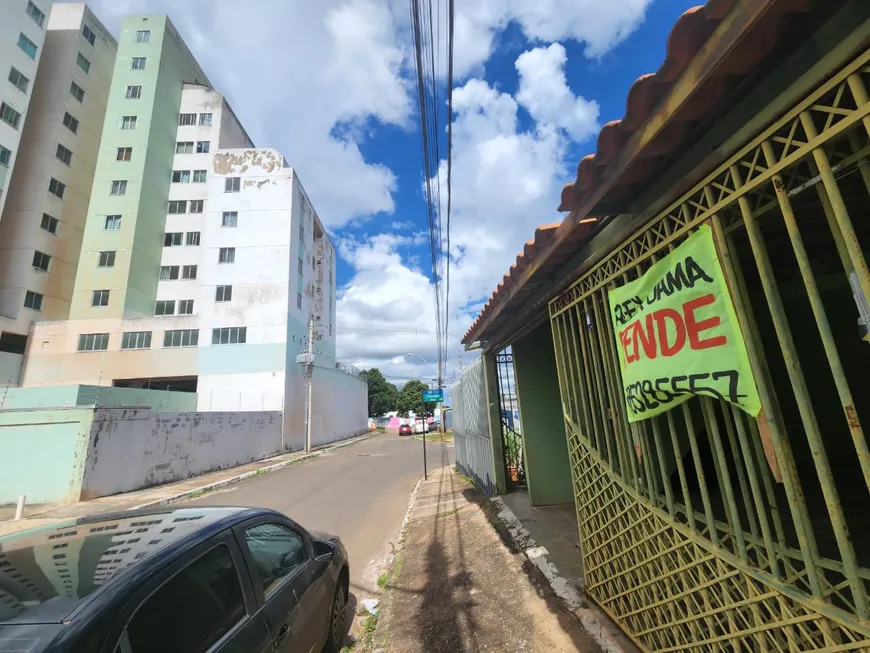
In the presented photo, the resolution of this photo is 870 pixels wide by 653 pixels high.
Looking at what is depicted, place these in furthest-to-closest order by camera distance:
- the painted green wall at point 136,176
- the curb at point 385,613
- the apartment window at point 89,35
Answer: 1. the apartment window at point 89,35
2. the painted green wall at point 136,176
3. the curb at point 385,613

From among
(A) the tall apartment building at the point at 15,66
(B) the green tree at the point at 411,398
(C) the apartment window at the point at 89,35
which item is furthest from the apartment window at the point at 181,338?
(B) the green tree at the point at 411,398

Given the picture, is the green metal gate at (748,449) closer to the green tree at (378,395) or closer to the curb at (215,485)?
the curb at (215,485)

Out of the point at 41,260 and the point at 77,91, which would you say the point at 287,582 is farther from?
the point at 77,91

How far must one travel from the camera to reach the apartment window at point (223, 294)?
1159 inches

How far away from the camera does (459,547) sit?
19.1 ft

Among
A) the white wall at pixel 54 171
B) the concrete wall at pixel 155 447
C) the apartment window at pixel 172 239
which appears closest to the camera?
the concrete wall at pixel 155 447

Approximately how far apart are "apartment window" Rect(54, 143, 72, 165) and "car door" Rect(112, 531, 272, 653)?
4170 centimetres

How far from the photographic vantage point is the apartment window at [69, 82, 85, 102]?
108 feet

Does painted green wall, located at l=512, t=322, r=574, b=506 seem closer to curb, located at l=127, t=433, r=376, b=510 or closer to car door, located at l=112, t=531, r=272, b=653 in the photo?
car door, located at l=112, t=531, r=272, b=653

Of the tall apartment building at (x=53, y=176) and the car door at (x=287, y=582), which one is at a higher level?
the tall apartment building at (x=53, y=176)

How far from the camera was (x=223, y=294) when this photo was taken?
29625 millimetres

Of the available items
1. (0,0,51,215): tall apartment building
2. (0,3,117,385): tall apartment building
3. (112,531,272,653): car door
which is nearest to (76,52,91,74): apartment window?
(0,3,117,385): tall apartment building

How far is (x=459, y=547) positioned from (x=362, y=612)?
179cm

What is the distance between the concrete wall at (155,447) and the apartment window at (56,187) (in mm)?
25002
